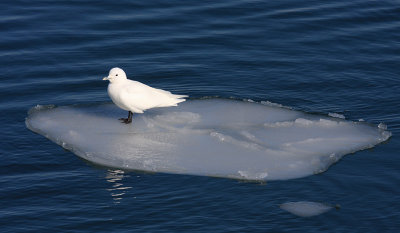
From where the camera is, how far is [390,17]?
48.5 feet

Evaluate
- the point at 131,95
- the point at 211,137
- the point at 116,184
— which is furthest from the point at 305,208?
the point at 131,95

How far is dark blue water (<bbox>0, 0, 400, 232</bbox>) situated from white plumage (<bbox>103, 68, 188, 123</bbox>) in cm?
99

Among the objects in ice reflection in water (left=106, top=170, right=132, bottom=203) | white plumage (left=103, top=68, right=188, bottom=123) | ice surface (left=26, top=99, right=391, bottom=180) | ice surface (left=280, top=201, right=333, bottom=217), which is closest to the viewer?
ice surface (left=280, top=201, right=333, bottom=217)

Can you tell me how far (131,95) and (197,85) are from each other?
2.32 m

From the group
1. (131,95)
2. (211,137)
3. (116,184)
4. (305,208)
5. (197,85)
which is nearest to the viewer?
(305,208)

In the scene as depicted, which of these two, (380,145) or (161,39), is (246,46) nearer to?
(161,39)

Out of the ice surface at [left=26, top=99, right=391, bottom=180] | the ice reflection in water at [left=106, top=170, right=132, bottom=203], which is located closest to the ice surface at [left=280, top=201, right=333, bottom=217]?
the ice surface at [left=26, top=99, right=391, bottom=180]

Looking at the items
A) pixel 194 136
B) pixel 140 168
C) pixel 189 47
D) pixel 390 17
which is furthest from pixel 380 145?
pixel 390 17

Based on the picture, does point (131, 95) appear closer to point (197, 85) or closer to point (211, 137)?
point (211, 137)

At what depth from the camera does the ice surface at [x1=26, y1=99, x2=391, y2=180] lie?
8.89m

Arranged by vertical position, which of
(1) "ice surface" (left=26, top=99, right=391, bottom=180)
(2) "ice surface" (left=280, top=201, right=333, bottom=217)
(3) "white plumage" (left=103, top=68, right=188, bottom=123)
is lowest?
(2) "ice surface" (left=280, top=201, right=333, bottom=217)

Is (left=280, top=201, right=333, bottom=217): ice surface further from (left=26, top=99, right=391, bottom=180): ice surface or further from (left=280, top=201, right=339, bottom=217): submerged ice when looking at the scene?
(left=26, top=99, right=391, bottom=180): ice surface

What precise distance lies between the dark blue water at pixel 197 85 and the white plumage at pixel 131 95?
99 centimetres

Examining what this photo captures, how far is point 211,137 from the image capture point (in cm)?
959
